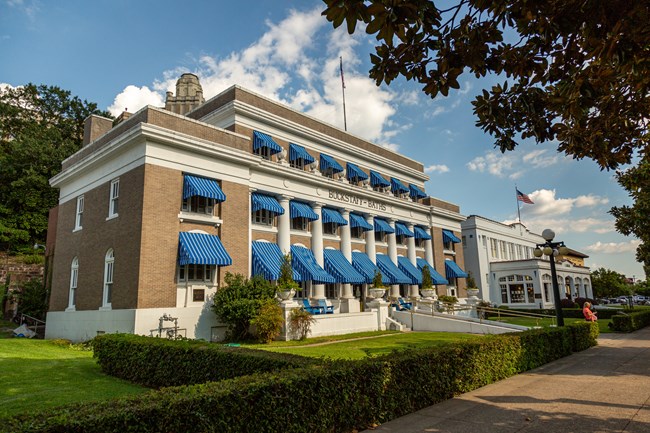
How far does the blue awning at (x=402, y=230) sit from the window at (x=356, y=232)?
12.1 feet

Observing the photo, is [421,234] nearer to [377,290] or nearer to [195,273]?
[377,290]

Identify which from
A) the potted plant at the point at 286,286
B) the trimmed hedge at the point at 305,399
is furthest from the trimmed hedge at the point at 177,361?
the potted plant at the point at 286,286

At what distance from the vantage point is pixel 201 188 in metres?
20.0

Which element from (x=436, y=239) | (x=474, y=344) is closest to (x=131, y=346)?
(x=474, y=344)

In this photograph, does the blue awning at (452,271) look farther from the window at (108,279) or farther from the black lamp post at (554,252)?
the window at (108,279)

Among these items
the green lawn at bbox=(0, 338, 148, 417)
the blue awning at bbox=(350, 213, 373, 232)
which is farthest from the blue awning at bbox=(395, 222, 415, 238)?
the green lawn at bbox=(0, 338, 148, 417)

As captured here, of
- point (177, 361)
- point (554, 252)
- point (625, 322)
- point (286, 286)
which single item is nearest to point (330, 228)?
point (286, 286)

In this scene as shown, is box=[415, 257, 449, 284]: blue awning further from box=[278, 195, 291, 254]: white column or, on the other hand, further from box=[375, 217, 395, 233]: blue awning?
box=[278, 195, 291, 254]: white column

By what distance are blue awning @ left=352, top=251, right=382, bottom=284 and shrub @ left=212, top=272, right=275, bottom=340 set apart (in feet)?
34.0

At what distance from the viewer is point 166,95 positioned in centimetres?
4003

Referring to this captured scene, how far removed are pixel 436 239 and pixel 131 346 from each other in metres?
31.6

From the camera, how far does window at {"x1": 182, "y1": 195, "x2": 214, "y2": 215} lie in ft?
66.9

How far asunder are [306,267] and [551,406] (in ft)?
58.1

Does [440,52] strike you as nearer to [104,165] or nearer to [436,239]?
[104,165]
